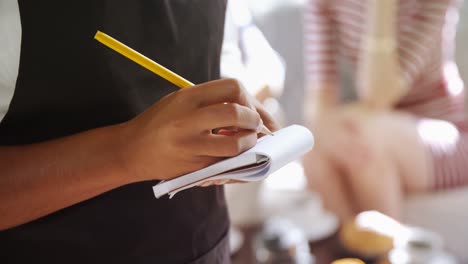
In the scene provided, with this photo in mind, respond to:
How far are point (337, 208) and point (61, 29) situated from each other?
1185mm

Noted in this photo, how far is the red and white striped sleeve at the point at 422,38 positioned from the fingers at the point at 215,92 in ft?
3.75

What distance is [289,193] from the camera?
1567mm

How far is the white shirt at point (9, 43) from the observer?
A: 0.47 meters

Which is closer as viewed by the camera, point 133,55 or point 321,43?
point 133,55

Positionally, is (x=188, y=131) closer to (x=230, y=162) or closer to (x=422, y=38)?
(x=230, y=162)

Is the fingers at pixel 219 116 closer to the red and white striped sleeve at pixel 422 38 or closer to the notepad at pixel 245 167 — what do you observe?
the notepad at pixel 245 167

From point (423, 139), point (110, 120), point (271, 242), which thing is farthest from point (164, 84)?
point (423, 139)

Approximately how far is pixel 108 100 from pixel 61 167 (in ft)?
0.24

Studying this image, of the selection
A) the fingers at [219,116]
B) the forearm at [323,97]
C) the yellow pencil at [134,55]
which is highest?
the yellow pencil at [134,55]

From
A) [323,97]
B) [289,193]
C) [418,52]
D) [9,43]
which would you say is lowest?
[289,193]

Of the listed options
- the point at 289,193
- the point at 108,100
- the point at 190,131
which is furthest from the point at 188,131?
the point at 289,193

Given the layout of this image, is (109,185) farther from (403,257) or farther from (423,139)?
(423,139)

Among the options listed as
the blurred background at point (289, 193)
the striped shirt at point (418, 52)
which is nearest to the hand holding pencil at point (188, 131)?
the blurred background at point (289, 193)

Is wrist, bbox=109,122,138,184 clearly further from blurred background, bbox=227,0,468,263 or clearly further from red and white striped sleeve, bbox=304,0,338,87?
red and white striped sleeve, bbox=304,0,338,87
